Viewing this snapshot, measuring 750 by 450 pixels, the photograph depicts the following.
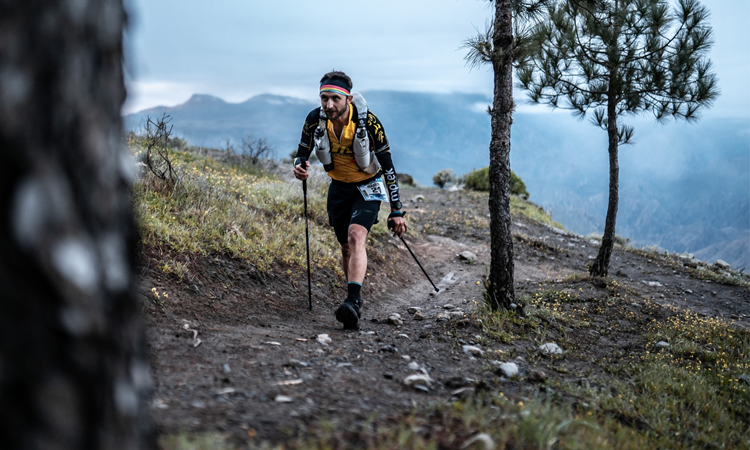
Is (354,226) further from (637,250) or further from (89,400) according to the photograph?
(637,250)

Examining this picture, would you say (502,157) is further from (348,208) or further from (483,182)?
(483,182)

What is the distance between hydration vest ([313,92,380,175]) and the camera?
202 inches

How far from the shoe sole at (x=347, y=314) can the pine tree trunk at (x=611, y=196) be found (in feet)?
22.4

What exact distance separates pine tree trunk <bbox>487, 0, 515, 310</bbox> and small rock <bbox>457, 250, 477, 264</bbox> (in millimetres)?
4959

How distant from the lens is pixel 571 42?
34.4ft

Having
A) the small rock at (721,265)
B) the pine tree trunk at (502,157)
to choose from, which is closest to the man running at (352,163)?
the pine tree trunk at (502,157)

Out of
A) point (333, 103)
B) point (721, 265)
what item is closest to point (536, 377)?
point (333, 103)

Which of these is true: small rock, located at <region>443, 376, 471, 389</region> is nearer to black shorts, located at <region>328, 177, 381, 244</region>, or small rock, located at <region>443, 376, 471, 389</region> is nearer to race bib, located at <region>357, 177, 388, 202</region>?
black shorts, located at <region>328, 177, 381, 244</region>

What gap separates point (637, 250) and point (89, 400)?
57.5ft

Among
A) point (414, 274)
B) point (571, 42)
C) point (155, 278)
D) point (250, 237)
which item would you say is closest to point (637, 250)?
point (571, 42)

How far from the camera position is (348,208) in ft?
18.3

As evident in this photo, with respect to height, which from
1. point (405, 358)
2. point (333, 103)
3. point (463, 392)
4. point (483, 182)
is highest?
point (333, 103)

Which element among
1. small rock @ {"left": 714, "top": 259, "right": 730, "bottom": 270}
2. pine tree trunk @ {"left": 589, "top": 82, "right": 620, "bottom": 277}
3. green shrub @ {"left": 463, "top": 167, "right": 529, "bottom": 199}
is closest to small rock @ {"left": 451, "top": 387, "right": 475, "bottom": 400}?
pine tree trunk @ {"left": 589, "top": 82, "right": 620, "bottom": 277}

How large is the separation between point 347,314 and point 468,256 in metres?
6.64
